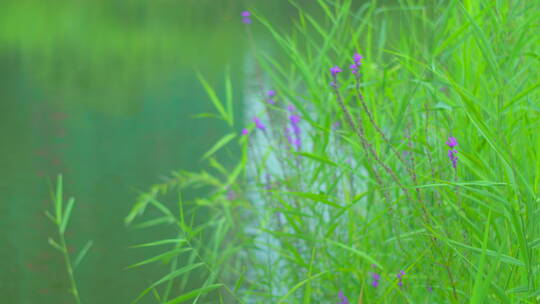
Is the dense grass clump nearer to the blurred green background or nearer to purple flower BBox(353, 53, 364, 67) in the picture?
purple flower BBox(353, 53, 364, 67)

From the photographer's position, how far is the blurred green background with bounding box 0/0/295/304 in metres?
4.82

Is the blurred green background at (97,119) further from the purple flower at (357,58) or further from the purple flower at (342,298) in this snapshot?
the purple flower at (357,58)

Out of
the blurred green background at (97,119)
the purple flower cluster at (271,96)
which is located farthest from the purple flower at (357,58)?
the blurred green background at (97,119)

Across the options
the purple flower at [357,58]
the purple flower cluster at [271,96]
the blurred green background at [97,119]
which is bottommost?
the blurred green background at [97,119]

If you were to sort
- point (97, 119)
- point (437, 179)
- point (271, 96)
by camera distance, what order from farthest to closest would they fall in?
point (97, 119), point (271, 96), point (437, 179)

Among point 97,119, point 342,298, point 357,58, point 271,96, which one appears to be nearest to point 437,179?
point 357,58

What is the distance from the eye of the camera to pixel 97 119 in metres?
9.60

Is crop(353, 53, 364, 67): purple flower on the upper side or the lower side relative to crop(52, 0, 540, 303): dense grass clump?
upper

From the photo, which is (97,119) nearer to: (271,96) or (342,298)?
(271,96)

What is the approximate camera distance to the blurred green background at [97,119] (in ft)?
15.8

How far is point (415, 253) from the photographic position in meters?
1.74

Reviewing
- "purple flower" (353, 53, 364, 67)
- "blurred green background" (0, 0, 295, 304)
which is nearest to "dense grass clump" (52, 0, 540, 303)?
"purple flower" (353, 53, 364, 67)

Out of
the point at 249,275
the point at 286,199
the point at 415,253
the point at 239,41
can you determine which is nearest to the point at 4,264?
the point at 249,275

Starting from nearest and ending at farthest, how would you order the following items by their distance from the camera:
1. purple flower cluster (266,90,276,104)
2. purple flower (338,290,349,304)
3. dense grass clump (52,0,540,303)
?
dense grass clump (52,0,540,303) → purple flower (338,290,349,304) → purple flower cluster (266,90,276,104)
